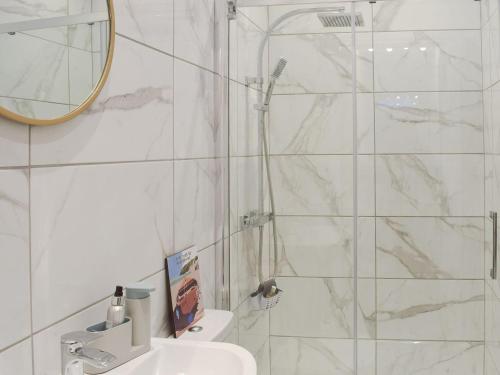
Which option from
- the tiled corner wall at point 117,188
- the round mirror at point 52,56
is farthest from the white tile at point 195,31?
the round mirror at point 52,56

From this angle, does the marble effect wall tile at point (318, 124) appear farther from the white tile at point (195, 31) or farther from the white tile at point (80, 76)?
the white tile at point (80, 76)

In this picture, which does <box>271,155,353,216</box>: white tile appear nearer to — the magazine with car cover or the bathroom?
the bathroom

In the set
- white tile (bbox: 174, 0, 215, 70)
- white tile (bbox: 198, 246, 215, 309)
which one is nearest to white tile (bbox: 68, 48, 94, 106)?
white tile (bbox: 174, 0, 215, 70)

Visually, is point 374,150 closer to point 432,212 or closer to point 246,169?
point 432,212

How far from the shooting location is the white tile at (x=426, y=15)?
1937 mm

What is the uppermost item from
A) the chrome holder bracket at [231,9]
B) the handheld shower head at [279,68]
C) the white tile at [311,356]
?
the chrome holder bracket at [231,9]

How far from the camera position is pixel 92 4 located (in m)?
1.06

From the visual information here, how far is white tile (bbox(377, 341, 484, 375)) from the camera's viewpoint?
6.63ft

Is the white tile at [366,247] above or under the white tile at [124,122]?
under

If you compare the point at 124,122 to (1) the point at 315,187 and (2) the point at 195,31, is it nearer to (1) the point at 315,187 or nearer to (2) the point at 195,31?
(2) the point at 195,31

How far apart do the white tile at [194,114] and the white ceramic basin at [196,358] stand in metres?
0.58

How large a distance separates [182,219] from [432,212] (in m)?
1.02

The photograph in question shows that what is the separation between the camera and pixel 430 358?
205 cm

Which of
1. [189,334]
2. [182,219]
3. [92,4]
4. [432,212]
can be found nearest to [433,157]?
[432,212]
